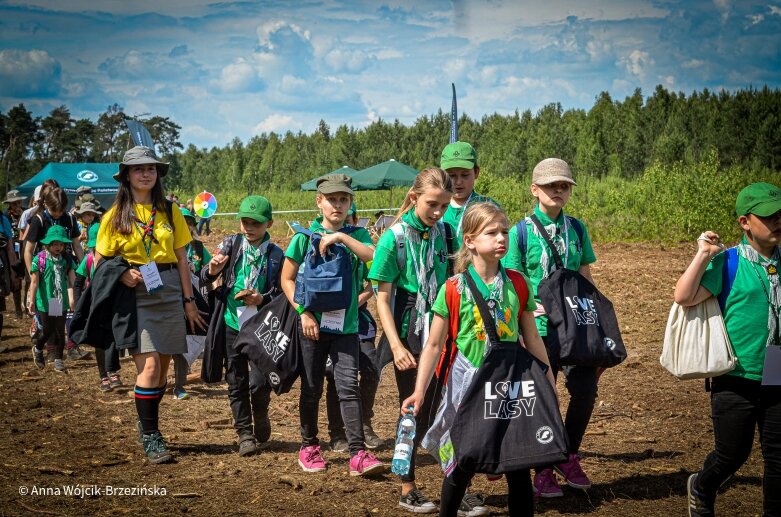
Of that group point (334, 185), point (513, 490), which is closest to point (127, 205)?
point (334, 185)

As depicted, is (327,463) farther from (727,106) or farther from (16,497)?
(727,106)

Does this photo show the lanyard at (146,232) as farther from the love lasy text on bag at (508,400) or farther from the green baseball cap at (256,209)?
the love lasy text on bag at (508,400)

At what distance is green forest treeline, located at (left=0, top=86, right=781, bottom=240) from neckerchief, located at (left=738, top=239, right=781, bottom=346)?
2039 centimetres

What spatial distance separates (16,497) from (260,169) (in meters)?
59.4

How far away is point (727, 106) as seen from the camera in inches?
1713

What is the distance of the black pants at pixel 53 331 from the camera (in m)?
10.6

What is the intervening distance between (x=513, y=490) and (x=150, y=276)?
3292mm

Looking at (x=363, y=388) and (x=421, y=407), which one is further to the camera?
(x=363, y=388)

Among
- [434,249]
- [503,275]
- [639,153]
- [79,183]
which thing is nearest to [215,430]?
[434,249]

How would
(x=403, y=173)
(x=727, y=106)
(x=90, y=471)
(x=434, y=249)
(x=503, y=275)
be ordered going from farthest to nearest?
(x=727, y=106) → (x=403, y=173) → (x=90, y=471) → (x=434, y=249) → (x=503, y=275)

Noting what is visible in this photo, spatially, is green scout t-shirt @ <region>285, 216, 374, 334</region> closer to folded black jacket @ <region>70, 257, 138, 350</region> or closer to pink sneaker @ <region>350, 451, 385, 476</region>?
pink sneaker @ <region>350, 451, 385, 476</region>

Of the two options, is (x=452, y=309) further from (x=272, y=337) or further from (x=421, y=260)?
(x=272, y=337)

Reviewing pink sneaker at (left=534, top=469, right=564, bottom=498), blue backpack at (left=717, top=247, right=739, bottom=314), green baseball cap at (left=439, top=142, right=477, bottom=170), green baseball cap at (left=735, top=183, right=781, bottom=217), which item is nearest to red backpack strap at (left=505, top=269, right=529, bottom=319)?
blue backpack at (left=717, top=247, right=739, bottom=314)

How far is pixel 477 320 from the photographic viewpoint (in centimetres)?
412
